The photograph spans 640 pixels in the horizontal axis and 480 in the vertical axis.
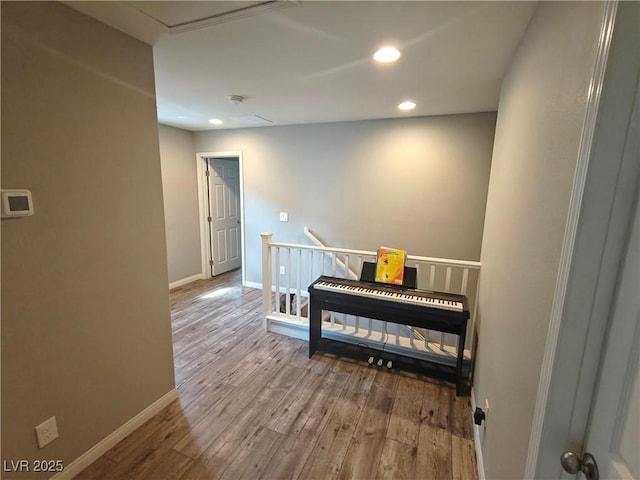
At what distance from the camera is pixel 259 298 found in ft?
13.8

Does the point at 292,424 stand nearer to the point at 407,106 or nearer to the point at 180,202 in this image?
the point at 407,106

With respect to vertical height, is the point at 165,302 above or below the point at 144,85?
below

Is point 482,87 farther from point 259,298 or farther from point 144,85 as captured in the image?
point 259,298

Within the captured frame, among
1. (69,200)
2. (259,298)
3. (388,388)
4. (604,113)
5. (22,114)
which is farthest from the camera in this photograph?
(259,298)

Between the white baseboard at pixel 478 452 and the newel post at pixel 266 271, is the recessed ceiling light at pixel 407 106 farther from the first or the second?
the white baseboard at pixel 478 452

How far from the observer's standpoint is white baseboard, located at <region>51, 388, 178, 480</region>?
154 centimetres

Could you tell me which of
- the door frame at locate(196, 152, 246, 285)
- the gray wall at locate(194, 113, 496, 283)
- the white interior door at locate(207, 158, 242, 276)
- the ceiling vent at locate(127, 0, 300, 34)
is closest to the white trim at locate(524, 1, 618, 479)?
the ceiling vent at locate(127, 0, 300, 34)

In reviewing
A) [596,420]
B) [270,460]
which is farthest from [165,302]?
[596,420]

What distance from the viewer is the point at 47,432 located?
1.42 metres

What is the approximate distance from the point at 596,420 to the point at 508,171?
1314 mm

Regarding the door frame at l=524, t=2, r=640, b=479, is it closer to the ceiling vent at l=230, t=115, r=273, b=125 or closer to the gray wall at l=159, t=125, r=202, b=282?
the ceiling vent at l=230, t=115, r=273, b=125

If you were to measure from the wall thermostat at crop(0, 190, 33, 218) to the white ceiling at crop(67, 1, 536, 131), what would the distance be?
91 cm

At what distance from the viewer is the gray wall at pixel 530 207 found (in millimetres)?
852

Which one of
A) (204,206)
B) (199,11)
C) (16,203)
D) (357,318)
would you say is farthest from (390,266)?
(204,206)
